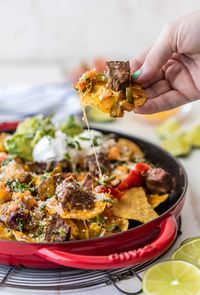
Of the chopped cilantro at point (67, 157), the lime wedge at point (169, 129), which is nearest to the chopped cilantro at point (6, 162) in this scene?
the chopped cilantro at point (67, 157)

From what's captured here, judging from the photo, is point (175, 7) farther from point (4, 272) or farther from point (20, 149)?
point (4, 272)

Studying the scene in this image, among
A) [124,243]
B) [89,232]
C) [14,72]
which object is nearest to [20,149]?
[89,232]

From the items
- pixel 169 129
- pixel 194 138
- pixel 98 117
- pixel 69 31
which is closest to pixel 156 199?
pixel 194 138

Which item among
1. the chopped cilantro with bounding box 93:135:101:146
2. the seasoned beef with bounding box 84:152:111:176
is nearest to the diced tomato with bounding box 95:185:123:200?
the seasoned beef with bounding box 84:152:111:176

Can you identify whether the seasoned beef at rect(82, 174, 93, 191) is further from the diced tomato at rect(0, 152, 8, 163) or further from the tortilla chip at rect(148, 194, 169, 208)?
the diced tomato at rect(0, 152, 8, 163)

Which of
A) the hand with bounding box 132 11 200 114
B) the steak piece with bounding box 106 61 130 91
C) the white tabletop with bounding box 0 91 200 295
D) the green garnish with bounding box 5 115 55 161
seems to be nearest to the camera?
the white tabletop with bounding box 0 91 200 295

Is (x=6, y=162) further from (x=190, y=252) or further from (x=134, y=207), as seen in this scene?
(x=190, y=252)

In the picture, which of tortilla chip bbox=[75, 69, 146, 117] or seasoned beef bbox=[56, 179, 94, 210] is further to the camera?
tortilla chip bbox=[75, 69, 146, 117]
